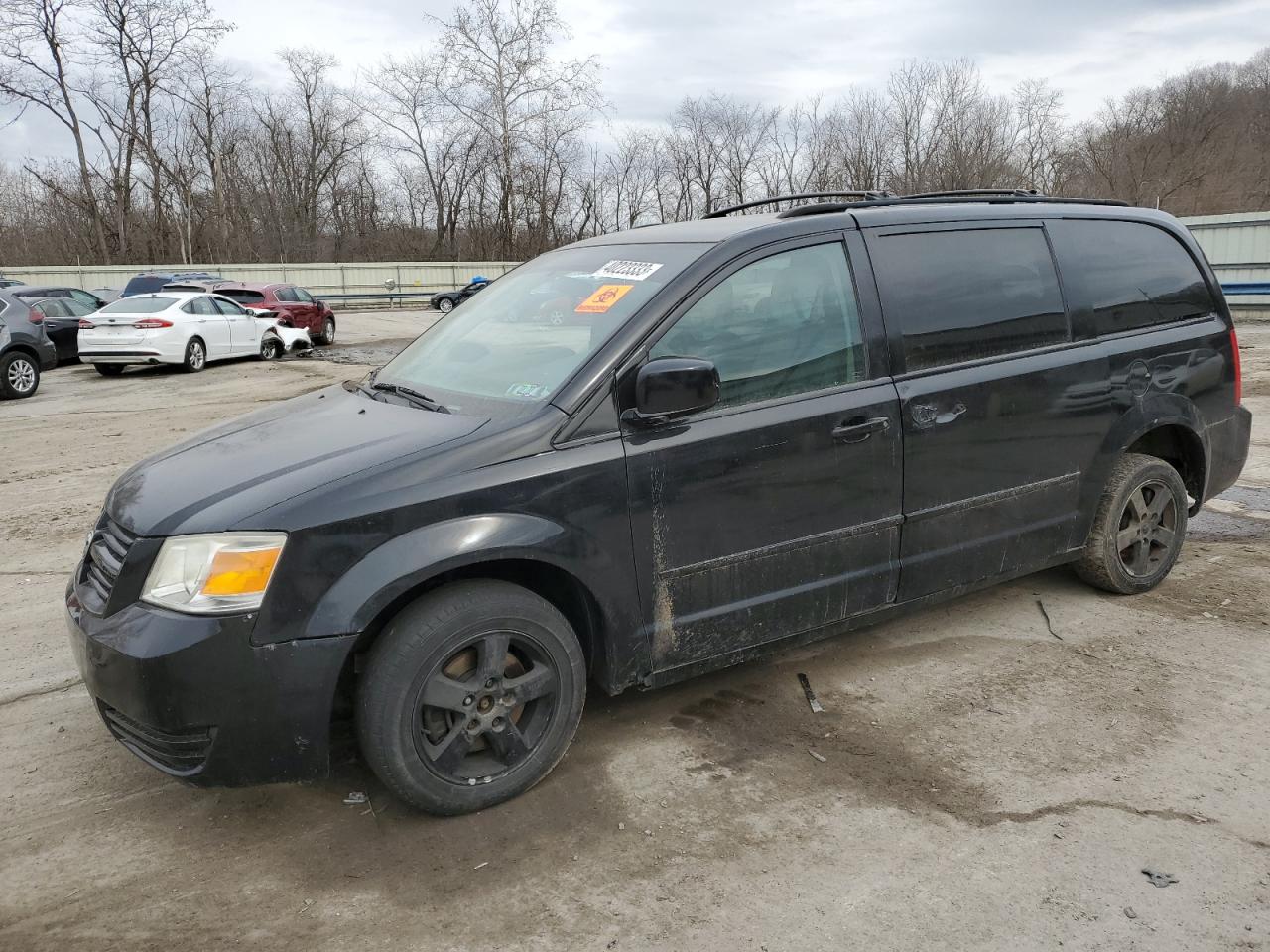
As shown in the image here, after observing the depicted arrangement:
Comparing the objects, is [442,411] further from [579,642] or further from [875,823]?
[875,823]

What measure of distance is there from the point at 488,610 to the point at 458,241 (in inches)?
2253

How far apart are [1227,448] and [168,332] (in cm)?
1635

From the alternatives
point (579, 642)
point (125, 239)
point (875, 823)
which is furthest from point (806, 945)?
point (125, 239)

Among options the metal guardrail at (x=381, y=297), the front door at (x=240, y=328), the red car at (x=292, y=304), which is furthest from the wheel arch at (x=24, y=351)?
the metal guardrail at (x=381, y=297)

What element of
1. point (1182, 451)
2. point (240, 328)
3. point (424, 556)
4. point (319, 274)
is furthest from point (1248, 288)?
point (319, 274)

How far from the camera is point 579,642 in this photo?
3.24 meters

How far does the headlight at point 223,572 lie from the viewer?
268 centimetres

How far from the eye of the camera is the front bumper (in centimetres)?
265

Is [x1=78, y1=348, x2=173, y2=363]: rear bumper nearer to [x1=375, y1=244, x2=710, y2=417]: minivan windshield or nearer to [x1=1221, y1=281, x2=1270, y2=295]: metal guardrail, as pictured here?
[x1=375, y1=244, x2=710, y2=417]: minivan windshield

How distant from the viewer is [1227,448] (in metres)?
5.00

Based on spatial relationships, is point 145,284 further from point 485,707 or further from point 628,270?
point 485,707

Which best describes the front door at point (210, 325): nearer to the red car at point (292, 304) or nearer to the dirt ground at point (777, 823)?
the red car at point (292, 304)

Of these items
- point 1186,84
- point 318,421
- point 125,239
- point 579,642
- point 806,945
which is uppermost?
point 1186,84

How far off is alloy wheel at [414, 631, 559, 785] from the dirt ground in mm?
191
